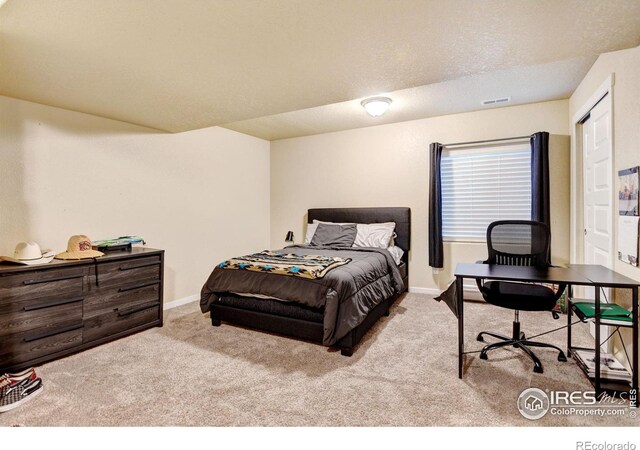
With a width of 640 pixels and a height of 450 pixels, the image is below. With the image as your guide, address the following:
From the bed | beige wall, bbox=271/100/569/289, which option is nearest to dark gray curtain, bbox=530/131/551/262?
beige wall, bbox=271/100/569/289

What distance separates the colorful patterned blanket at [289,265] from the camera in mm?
2662

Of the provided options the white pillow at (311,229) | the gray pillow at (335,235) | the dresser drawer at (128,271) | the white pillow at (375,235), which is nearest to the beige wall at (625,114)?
the white pillow at (375,235)

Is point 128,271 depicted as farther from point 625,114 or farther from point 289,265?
point 625,114

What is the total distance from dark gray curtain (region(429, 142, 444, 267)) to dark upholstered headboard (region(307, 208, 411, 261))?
0.34 meters

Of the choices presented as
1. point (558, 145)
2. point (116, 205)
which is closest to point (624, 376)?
point (558, 145)

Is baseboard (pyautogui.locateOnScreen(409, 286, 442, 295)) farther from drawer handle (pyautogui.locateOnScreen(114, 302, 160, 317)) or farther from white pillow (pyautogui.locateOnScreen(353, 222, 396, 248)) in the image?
drawer handle (pyautogui.locateOnScreen(114, 302, 160, 317))

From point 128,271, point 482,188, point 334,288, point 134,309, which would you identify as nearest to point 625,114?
point 482,188

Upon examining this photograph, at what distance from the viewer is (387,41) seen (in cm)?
176

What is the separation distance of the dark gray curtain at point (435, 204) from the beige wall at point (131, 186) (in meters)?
2.73

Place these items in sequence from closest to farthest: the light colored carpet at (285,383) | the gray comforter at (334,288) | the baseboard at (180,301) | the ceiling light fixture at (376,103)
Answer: the light colored carpet at (285,383) → the gray comforter at (334,288) → the ceiling light fixture at (376,103) → the baseboard at (180,301)

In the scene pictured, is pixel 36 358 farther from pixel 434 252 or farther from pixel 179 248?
pixel 434 252

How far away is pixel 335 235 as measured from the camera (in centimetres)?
435

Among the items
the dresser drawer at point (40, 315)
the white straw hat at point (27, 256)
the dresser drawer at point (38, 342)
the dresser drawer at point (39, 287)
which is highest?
the white straw hat at point (27, 256)

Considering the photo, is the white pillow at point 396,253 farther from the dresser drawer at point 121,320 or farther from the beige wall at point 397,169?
the dresser drawer at point 121,320
